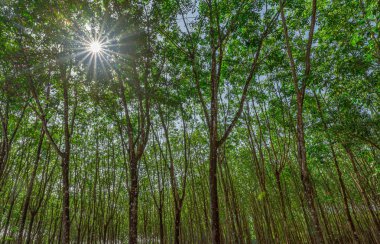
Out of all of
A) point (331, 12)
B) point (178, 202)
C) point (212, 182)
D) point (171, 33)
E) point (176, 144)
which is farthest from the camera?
point (176, 144)

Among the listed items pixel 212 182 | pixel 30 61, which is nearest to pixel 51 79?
pixel 30 61

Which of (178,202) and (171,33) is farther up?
(171,33)

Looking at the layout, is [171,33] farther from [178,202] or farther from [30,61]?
[178,202]

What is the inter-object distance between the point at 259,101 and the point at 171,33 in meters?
5.89

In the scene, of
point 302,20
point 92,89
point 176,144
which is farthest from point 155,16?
point 176,144

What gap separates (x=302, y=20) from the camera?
8.28m

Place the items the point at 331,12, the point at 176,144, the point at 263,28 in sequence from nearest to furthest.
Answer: the point at 331,12, the point at 263,28, the point at 176,144

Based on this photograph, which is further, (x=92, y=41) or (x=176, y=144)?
(x=176, y=144)

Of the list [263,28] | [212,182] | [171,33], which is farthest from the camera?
[171,33]

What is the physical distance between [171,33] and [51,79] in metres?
5.07

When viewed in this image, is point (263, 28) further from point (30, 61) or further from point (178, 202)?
point (178, 202)

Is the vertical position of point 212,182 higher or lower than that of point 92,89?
lower

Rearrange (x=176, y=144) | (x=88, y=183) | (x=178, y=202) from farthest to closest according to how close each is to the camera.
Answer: (x=88, y=183) → (x=176, y=144) → (x=178, y=202)

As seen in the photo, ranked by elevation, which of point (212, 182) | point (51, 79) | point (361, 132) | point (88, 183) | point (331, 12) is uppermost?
point (331, 12)
